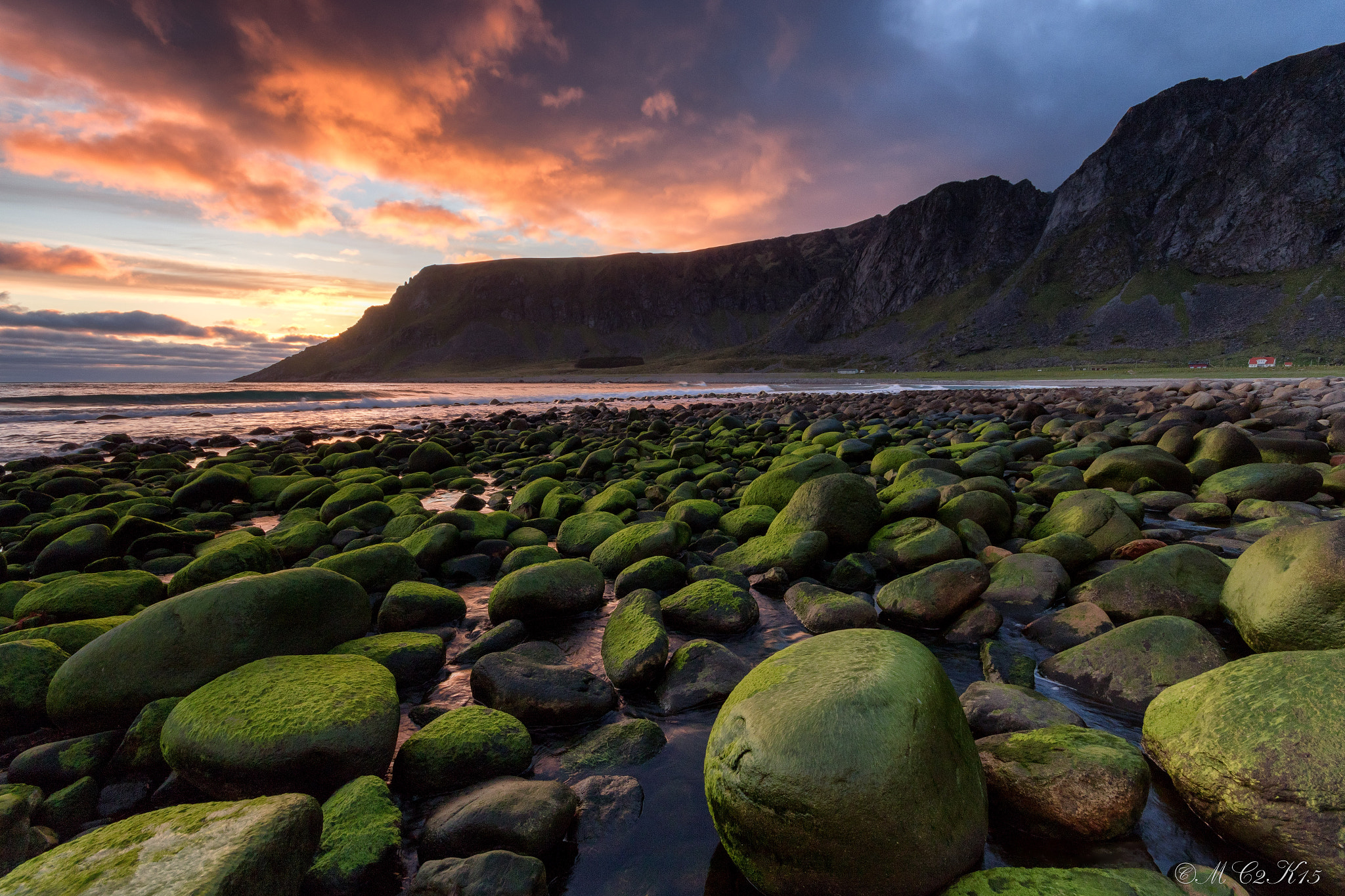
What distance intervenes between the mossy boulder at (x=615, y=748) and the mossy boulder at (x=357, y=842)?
2.90 feet

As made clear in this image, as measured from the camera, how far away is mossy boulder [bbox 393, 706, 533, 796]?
282 cm

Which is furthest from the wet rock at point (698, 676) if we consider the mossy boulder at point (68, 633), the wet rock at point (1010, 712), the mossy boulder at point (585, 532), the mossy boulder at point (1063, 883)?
the mossy boulder at point (68, 633)

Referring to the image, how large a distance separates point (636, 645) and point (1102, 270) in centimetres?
13673

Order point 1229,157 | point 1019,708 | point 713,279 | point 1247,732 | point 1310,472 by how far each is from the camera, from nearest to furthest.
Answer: point 1247,732
point 1019,708
point 1310,472
point 1229,157
point 713,279

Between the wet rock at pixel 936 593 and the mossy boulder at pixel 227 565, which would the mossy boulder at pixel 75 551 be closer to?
the mossy boulder at pixel 227 565

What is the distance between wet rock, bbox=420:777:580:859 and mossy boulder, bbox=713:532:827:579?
3088 millimetres

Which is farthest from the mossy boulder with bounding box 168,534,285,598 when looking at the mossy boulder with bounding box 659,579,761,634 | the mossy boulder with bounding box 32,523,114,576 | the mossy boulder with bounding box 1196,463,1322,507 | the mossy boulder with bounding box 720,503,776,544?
the mossy boulder with bounding box 1196,463,1322,507

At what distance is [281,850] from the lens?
2000 millimetres

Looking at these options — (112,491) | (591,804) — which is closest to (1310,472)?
(591,804)

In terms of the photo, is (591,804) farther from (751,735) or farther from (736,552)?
(736,552)

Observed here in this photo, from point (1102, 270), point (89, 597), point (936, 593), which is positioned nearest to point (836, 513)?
point (936, 593)

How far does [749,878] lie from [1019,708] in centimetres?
169

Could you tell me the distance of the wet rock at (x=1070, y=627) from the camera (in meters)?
3.91

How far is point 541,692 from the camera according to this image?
3.43 metres
